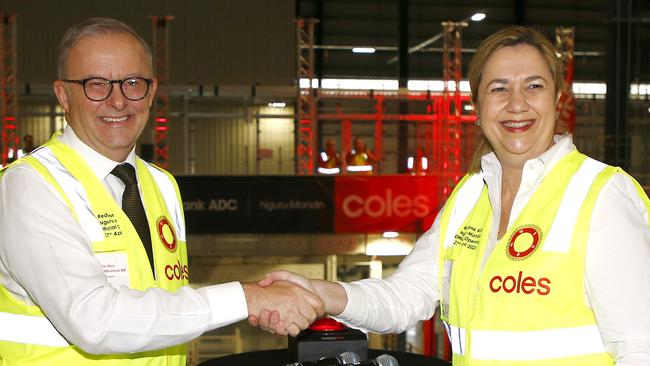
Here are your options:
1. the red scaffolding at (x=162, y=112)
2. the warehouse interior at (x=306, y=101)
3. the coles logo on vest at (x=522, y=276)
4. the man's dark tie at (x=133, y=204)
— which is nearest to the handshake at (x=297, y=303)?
the man's dark tie at (x=133, y=204)

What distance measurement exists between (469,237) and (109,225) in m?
1.10

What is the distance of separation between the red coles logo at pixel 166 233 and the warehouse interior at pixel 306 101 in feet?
19.5

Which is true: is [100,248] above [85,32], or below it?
below

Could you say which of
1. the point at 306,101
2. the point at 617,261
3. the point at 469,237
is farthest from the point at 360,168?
the point at 617,261

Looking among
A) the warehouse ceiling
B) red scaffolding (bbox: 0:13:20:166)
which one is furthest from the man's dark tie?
the warehouse ceiling

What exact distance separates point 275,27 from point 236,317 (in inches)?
699

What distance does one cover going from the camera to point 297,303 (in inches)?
117

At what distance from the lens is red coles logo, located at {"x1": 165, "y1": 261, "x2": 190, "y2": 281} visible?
2.88 meters

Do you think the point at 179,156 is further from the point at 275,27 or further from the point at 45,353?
the point at 45,353

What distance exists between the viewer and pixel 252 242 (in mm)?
12109

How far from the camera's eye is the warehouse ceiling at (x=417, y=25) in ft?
78.2

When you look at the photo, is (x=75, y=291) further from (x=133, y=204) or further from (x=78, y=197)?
(x=133, y=204)

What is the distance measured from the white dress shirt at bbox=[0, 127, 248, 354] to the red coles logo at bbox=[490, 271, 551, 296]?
810 millimetres

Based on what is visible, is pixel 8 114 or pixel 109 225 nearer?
pixel 109 225
